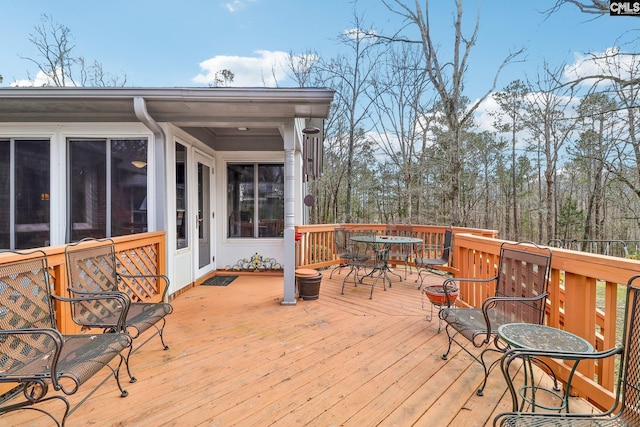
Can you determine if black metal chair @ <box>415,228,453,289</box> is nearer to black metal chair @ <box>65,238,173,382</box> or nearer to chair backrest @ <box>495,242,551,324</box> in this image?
chair backrest @ <box>495,242,551,324</box>

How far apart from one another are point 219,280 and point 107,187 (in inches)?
88.2

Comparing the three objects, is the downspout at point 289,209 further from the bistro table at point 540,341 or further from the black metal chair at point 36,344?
the bistro table at point 540,341

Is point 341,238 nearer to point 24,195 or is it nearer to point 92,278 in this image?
point 92,278

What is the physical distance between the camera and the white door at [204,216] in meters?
4.81

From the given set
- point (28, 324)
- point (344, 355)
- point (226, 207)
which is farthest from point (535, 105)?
point (28, 324)

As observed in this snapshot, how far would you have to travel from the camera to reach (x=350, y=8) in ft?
33.5

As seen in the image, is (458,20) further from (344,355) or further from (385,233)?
(344,355)

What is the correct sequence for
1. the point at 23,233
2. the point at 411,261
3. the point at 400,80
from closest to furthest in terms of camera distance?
the point at 23,233, the point at 411,261, the point at 400,80

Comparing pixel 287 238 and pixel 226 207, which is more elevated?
pixel 226 207

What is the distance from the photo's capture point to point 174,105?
3.49 meters

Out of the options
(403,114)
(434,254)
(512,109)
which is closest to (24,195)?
(434,254)

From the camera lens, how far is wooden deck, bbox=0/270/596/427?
1.75 m

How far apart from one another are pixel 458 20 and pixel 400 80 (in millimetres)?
3941

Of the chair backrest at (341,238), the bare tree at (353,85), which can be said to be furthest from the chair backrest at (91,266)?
the bare tree at (353,85)
